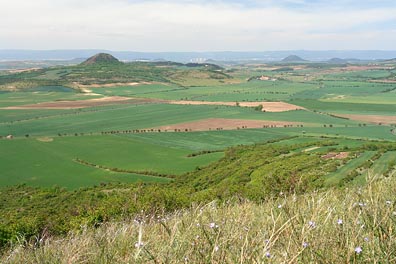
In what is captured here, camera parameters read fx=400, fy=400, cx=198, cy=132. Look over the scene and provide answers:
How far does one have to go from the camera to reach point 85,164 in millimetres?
58750

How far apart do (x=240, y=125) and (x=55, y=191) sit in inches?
1902

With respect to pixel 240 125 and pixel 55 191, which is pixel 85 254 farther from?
pixel 240 125

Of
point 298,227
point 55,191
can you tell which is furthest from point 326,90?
point 298,227

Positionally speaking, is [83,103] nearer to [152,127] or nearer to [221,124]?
[152,127]

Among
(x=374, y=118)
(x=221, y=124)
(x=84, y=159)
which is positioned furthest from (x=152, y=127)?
(x=374, y=118)

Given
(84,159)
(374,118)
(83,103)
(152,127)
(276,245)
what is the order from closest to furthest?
1. (276,245)
2. (84,159)
3. (152,127)
4. (374,118)
5. (83,103)

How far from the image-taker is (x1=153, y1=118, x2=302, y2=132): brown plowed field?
84.2 m

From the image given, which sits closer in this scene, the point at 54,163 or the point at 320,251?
the point at 320,251

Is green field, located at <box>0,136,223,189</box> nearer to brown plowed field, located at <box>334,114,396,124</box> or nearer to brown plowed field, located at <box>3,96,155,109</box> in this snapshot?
brown plowed field, located at <box>3,96,155,109</box>

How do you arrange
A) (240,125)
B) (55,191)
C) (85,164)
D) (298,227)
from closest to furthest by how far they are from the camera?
1. (298,227)
2. (55,191)
3. (85,164)
4. (240,125)

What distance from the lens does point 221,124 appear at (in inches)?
3487

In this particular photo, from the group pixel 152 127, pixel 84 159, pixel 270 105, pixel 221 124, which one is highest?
pixel 270 105

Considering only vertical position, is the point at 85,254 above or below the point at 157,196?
above

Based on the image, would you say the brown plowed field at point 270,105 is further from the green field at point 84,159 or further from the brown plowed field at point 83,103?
the green field at point 84,159
